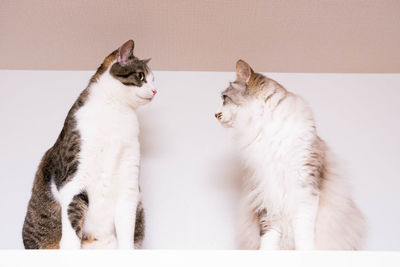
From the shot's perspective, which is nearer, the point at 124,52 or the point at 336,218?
the point at 336,218

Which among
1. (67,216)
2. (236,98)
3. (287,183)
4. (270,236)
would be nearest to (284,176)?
(287,183)

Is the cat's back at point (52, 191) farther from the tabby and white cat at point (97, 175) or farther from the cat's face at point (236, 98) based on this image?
the cat's face at point (236, 98)

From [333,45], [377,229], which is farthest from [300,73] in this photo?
[377,229]

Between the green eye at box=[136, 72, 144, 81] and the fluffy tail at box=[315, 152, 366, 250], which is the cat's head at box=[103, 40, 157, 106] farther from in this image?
the fluffy tail at box=[315, 152, 366, 250]

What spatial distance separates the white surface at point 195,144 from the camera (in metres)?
1.80

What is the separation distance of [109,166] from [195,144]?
512mm

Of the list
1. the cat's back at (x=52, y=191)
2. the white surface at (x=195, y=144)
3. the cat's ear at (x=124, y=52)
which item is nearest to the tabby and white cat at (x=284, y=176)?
the white surface at (x=195, y=144)

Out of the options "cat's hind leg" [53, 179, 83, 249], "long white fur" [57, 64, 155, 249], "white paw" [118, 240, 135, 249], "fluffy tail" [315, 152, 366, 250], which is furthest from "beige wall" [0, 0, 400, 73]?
"white paw" [118, 240, 135, 249]

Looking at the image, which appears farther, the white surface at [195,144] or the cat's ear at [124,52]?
the white surface at [195,144]

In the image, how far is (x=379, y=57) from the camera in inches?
78.1

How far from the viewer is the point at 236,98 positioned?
165 centimetres

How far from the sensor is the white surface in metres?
1.80

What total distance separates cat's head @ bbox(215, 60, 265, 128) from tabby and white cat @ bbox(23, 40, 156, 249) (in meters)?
0.26

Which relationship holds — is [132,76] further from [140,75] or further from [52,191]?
[52,191]
